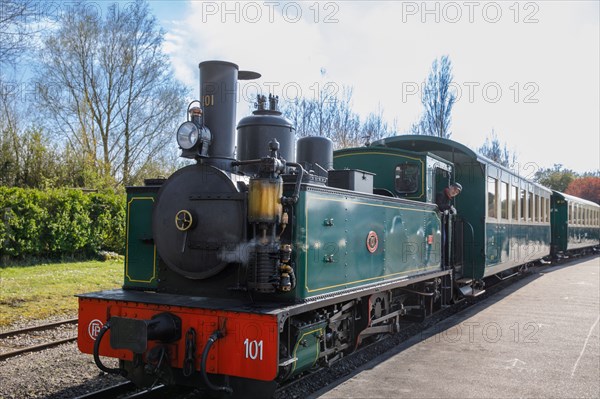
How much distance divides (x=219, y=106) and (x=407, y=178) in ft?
12.6

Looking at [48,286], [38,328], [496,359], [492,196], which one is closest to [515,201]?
[492,196]

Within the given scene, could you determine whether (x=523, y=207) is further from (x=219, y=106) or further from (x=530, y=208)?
(x=219, y=106)

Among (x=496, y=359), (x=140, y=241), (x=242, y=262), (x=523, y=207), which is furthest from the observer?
(x=523, y=207)

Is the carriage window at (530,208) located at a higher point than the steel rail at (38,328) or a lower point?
higher

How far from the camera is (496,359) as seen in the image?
6629mm

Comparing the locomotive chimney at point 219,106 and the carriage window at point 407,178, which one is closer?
the locomotive chimney at point 219,106

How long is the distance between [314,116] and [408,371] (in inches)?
998

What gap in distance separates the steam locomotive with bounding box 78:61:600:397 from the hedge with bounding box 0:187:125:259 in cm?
1001

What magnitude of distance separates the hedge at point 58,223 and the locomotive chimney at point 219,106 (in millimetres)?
10970

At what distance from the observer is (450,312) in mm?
10180

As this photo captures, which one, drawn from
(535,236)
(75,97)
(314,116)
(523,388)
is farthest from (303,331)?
(314,116)

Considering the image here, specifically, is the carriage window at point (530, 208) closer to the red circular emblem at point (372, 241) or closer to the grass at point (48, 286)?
the red circular emblem at point (372, 241)

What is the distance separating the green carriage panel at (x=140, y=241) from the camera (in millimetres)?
5649

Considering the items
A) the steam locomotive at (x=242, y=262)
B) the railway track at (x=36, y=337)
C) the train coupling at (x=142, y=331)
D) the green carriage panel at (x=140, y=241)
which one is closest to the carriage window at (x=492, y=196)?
the steam locomotive at (x=242, y=262)
